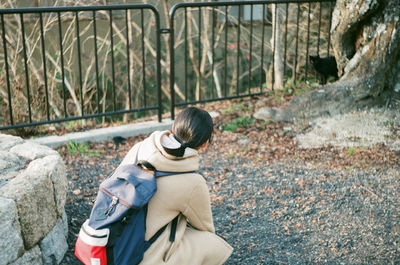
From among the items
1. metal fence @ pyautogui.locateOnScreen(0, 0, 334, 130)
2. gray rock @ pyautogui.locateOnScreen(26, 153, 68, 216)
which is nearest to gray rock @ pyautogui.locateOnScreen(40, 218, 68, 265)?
gray rock @ pyautogui.locateOnScreen(26, 153, 68, 216)

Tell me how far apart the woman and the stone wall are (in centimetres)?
66

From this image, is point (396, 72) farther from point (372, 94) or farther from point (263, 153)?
point (263, 153)

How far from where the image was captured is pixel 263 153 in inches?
205

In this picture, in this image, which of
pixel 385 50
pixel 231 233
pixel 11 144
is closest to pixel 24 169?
pixel 11 144

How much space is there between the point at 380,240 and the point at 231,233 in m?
1.04

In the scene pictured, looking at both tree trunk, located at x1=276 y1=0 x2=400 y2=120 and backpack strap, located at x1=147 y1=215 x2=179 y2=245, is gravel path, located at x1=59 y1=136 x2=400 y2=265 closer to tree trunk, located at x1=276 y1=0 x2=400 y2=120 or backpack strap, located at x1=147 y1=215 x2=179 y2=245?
backpack strap, located at x1=147 y1=215 x2=179 y2=245

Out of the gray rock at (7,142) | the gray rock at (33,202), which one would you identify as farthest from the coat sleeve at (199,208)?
the gray rock at (7,142)

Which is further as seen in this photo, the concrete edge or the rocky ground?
the concrete edge

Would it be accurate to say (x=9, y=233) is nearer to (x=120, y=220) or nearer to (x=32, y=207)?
(x=32, y=207)

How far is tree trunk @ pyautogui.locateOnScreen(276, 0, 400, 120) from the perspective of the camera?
5.83 m

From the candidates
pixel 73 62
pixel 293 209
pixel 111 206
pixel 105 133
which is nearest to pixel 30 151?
pixel 111 206

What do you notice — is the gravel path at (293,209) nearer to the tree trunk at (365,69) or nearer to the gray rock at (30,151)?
the gray rock at (30,151)

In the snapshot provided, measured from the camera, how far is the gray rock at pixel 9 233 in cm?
255

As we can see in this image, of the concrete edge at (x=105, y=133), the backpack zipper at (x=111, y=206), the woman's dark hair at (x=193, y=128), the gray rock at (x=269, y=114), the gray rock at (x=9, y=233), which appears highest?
the woman's dark hair at (x=193, y=128)
